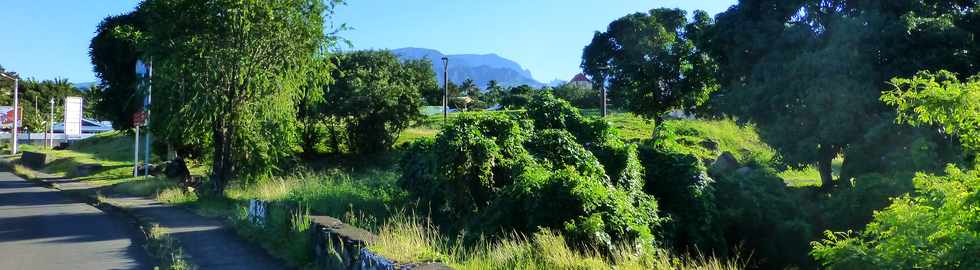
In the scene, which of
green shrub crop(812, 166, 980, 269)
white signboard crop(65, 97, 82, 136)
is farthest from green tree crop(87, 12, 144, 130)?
green shrub crop(812, 166, 980, 269)

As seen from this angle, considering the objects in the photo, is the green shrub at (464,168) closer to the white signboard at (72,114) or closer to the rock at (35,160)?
the rock at (35,160)

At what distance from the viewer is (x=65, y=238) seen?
12664 millimetres

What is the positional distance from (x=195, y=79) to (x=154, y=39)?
1232 millimetres

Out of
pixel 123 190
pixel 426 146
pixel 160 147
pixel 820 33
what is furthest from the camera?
pixel 160 147

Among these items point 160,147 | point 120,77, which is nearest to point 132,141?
point 160,147

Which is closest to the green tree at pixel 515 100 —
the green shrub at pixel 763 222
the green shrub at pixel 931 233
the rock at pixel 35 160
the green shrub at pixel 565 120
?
the green shrub at pixel 565 120

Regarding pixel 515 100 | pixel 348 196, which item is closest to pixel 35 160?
pixel 515 100

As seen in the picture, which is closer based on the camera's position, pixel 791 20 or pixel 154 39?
pixel 154 39

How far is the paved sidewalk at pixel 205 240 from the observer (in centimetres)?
969

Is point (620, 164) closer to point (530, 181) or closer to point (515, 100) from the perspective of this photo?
point (530, 181)

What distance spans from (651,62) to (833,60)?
16.1 m

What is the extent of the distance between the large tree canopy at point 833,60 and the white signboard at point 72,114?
42162 millimetres

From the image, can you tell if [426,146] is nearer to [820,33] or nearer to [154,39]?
[154,39]

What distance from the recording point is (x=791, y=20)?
2006cm
